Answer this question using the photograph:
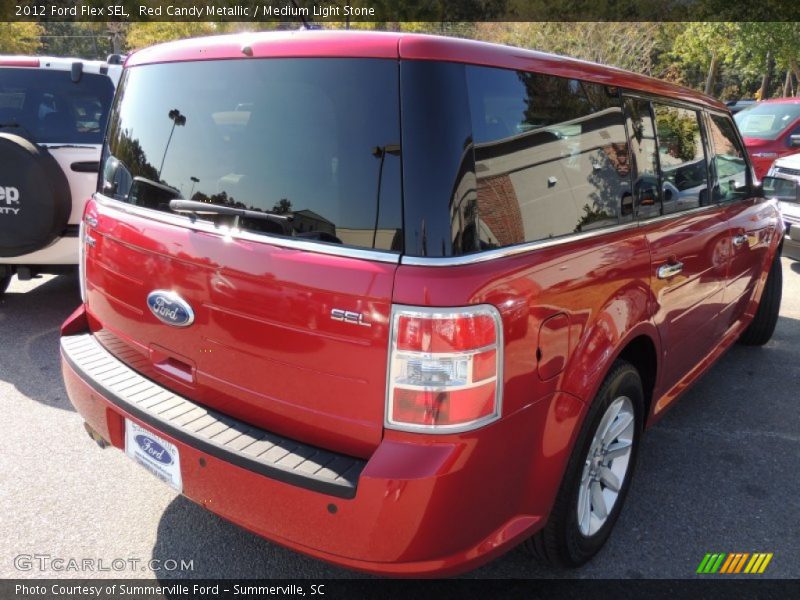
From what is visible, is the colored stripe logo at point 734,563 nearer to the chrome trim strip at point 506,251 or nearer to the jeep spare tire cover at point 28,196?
the chrome trim strip at point 506,251

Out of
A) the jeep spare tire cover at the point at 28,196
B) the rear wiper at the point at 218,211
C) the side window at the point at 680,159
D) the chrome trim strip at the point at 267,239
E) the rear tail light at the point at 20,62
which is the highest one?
the rear tail light at the point at 20,62

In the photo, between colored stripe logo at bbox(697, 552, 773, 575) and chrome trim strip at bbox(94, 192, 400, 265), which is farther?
colored stripe logo at bbox(697, 552, 773, 575)

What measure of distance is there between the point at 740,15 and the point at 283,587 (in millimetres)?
22174

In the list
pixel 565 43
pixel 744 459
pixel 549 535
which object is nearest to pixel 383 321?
pixel 549 535

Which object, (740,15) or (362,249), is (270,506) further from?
(740,15)

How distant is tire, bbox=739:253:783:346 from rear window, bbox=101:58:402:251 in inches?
159

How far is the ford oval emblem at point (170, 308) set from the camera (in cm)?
214

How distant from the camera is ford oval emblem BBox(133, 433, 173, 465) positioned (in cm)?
215

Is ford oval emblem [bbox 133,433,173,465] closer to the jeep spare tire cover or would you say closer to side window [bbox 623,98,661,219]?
side window [bbox 623,98,661,219]

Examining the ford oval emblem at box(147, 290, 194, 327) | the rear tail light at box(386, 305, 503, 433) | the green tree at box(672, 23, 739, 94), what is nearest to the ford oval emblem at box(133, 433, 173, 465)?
the ford oval emblem at box(147, 290, 194, 327)

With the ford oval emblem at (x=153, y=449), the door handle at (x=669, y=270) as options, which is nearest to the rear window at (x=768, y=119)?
the door handle at (x=669, y=270)

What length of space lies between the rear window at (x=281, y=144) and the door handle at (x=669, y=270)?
139 cm

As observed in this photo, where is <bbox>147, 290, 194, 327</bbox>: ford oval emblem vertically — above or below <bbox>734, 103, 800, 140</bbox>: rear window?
below

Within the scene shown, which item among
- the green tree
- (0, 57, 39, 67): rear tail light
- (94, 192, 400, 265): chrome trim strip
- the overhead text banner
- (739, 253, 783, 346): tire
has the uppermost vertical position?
the overhead text banner
